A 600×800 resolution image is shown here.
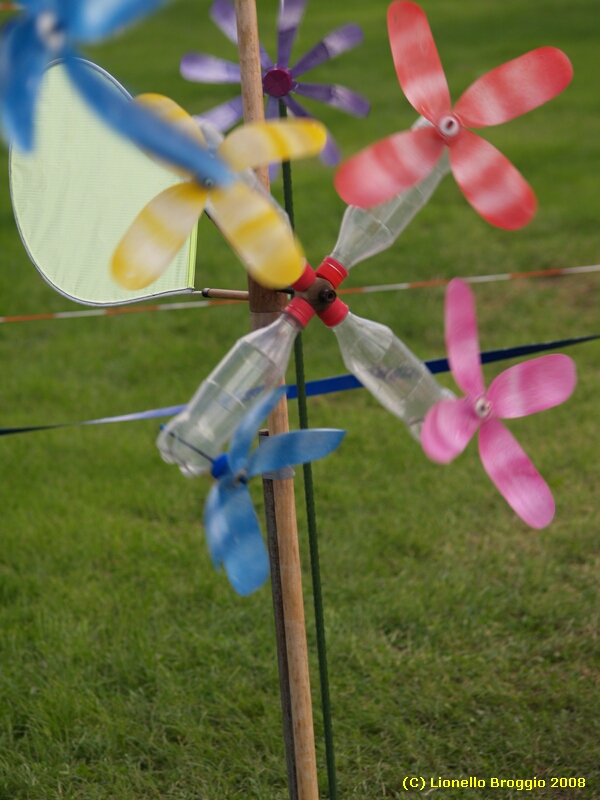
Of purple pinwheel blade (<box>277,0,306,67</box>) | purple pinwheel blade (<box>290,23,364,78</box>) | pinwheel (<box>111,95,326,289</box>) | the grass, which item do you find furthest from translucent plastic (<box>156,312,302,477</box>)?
the grass

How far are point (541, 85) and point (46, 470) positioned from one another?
2311 millimetres

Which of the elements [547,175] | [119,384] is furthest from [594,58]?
[119,384]

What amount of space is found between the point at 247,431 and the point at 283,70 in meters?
0.60

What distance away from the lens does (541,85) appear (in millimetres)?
891

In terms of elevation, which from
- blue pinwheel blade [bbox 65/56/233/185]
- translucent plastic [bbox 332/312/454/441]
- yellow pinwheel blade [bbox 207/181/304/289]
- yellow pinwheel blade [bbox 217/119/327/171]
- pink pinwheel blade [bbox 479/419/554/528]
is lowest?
pink pinwheel blade [bbox 479/419/554/528]

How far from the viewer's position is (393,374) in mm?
936

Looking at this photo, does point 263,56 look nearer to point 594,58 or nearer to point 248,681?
point 248,681

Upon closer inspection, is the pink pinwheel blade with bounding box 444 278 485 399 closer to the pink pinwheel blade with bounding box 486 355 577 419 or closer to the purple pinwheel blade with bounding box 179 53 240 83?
the pink pinwheel blade with bounding box 486 355 577 419

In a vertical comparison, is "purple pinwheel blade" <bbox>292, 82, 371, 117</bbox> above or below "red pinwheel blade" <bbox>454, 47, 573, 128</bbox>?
above

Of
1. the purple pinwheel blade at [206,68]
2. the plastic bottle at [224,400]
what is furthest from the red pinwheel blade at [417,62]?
the purple pinwheel blade at [206,68]

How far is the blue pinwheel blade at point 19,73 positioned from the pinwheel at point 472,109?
0.33m

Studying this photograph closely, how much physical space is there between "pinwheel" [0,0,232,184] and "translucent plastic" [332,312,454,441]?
0.98 ft

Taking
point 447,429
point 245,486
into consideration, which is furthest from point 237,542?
point 447,429

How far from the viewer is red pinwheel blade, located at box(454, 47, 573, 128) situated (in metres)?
0.88
